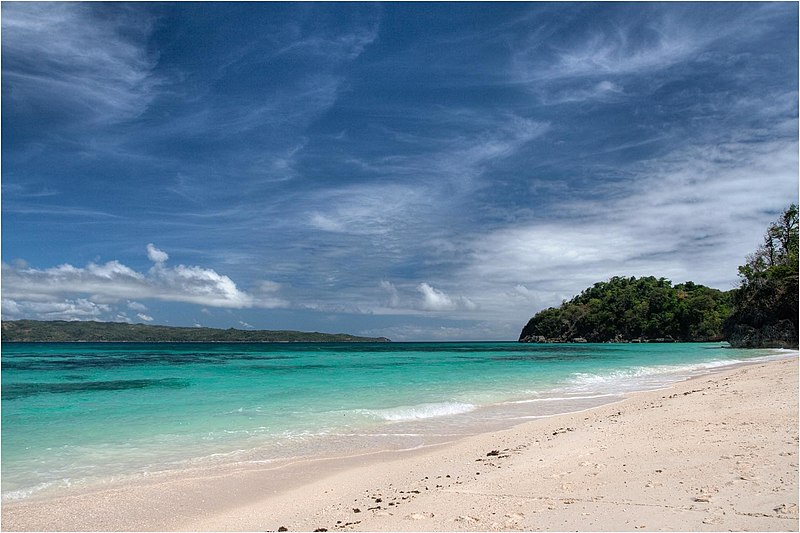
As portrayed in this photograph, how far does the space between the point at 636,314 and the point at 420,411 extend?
116m

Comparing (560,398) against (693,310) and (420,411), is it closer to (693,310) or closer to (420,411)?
(420,411)

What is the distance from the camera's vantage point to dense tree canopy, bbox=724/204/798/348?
139 ft

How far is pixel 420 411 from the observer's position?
1375 cm

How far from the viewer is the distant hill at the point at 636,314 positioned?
335 ft

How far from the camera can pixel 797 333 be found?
41594 mm

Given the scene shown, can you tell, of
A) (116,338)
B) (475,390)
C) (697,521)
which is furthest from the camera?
(116,338)

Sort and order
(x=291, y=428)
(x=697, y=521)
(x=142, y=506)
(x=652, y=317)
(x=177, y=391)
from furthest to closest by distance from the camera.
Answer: (x=652, y=317)
(x=177, y=391)
(x=291, y=428)
(x=142, y=506)
(x=697, y=521)

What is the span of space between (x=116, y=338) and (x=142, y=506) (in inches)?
6882

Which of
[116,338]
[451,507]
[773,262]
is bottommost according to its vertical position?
[116,338]

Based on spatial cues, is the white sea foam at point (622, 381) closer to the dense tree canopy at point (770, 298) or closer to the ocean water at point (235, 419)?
the ocean water at point (235, 419)

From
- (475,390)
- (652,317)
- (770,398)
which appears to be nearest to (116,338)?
(652,317)

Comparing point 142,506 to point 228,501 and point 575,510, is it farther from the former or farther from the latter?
point 575,510

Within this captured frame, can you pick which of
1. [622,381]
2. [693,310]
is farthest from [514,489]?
[693,310]

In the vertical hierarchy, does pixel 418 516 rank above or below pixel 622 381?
above
